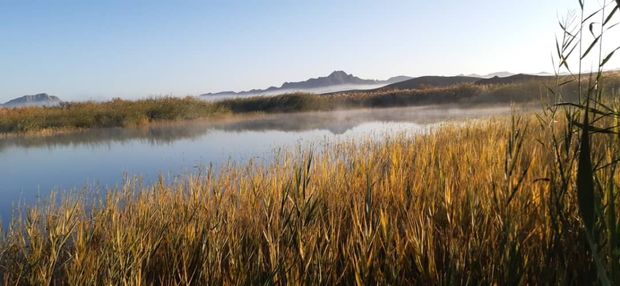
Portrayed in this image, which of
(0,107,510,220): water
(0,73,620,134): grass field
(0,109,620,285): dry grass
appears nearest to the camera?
(0,109,620,285): dry grass

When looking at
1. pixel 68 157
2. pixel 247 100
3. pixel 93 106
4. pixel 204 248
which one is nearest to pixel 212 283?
pixel 204 248

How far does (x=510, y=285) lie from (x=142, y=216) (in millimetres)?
2297

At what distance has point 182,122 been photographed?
15.9m

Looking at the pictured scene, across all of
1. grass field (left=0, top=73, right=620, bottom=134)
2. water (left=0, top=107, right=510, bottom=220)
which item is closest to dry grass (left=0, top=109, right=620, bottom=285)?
water (left=0, top=107, right=510, bottom=220)

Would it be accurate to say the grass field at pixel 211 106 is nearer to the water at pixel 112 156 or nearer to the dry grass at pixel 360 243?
the water at pixel 112 156

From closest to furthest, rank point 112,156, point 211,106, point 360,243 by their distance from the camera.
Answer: point 360,243 → point 112,156 → point 211,106

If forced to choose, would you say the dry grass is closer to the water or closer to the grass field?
the water

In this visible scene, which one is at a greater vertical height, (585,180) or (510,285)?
(585,180)

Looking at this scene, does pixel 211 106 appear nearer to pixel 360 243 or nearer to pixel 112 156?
pixel 112 156

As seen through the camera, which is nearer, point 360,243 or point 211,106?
point 360,243

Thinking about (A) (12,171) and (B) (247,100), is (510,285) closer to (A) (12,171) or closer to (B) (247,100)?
(A) (12,171)

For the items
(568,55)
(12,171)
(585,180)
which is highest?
(568,55)

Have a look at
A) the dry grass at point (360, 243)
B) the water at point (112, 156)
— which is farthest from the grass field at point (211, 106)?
the dry grass at point (360, 243)

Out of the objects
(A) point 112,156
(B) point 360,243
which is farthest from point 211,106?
(B) point 360,243
